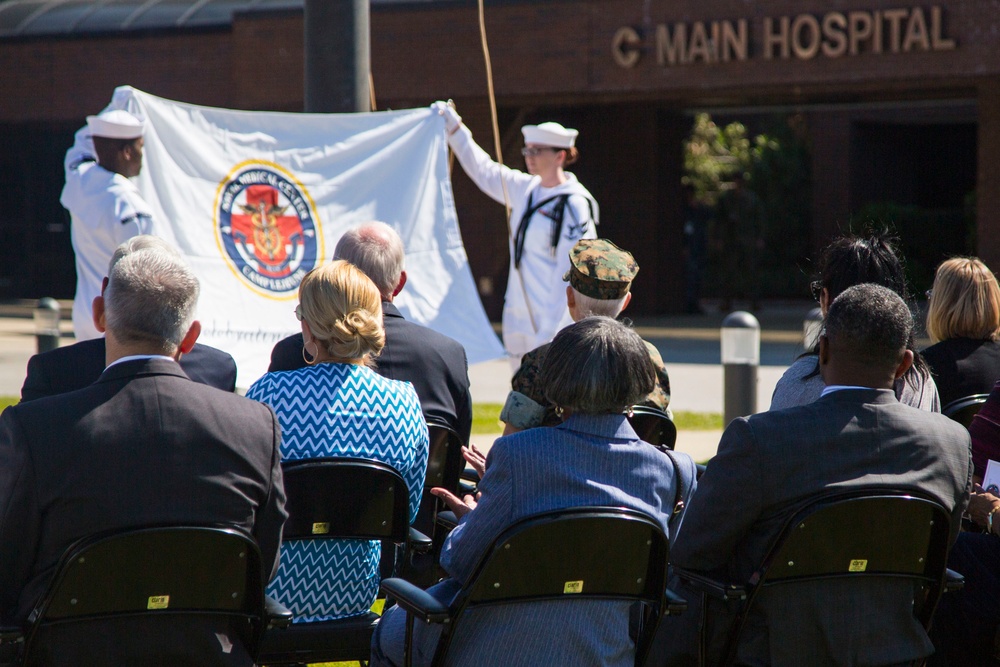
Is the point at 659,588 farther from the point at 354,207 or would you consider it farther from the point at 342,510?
the point at 354,207

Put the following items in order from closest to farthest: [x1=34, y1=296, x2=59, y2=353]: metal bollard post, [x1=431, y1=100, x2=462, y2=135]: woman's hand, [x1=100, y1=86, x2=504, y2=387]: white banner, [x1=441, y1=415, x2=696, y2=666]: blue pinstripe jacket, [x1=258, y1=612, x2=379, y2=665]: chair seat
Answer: [x1=441, y1=415, x2=696, y2=666]: blue pinstripe jacket → [x1=258, y1=612, x2=379, y2=665]: chair seat → [x1=100, y1=86, x2=504, y2=387]: white banner → [x1=431, y1=100, x2=462, y2=135]: woman's hand → [x1=34, y1=296, x2=59, y2=353]: metal bollard post

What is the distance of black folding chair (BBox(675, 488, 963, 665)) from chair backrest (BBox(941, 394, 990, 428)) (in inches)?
47.6


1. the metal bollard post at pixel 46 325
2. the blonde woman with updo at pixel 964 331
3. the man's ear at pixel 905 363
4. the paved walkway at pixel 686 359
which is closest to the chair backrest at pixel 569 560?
the man's ear at pixel 905 363

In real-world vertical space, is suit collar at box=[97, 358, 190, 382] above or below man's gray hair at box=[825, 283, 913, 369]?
below

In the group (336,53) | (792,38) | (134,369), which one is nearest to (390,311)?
(134,369)

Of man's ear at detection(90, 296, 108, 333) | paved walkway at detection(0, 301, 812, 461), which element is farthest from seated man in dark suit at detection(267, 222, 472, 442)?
paved walkway at detection(0, 301, 812, 461)

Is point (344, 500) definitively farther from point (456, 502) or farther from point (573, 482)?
point (573, 482)

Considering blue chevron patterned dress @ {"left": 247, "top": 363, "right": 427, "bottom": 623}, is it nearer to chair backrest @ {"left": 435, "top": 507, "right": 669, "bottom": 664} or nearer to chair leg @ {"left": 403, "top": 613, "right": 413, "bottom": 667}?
chair leg @ {"left": 403, "top": 613, "right": 413, "bottom": 667}

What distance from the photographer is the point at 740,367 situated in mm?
8172

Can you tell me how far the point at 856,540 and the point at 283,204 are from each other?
4671 millimetres

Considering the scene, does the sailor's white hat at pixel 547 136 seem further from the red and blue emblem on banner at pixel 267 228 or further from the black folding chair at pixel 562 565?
the black folding chair at pixel 562 565

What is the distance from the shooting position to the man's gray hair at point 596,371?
291cm

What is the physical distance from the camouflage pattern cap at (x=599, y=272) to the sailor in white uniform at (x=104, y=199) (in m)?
2.75

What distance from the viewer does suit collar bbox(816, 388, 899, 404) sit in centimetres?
304
